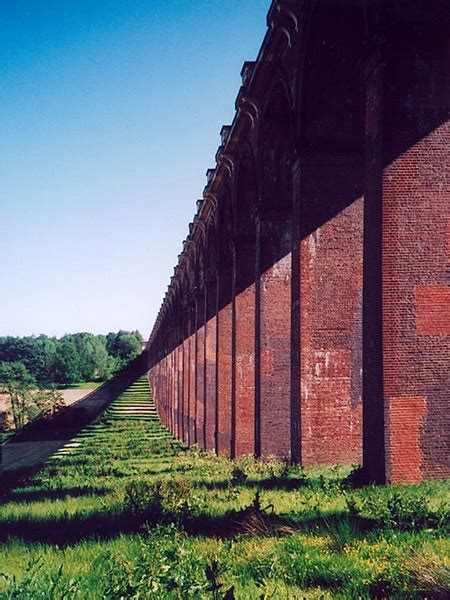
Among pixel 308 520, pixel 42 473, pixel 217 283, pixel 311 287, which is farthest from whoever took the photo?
pixel 217 283

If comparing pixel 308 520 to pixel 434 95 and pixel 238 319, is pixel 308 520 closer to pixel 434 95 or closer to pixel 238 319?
pixel 434 95

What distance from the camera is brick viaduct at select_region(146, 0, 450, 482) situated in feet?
25.6

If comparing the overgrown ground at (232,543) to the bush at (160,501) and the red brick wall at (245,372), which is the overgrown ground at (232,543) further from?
the red brick wall at (245,372)

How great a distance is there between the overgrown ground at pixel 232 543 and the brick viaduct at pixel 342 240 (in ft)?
4.77

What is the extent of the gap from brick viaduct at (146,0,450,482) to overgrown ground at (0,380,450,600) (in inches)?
57.3

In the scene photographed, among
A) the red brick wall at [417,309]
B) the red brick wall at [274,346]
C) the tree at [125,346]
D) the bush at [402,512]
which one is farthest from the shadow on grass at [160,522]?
the tree at [125,346]

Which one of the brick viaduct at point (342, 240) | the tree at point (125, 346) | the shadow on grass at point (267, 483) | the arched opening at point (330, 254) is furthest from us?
the tree at point (125, 346)

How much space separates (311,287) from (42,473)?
30.6ft

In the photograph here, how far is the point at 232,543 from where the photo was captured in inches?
221

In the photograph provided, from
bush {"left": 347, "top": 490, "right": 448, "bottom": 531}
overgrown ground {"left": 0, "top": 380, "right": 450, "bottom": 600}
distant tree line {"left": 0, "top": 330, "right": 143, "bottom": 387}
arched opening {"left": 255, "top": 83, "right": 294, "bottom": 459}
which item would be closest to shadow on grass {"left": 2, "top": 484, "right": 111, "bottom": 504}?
overgrown ground {"left": 0, "top": 380, "right": 450, "bottom": 600}

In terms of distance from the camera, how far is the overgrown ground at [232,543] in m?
4.20

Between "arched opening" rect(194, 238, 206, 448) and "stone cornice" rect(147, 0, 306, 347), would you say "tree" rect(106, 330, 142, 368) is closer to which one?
"arched opening" rect(194, 238, 206, 448)

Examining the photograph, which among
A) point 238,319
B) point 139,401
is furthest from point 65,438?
point 139,401

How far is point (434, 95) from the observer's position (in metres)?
8.08
